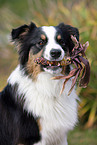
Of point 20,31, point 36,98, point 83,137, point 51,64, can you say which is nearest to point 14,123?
point 36,98

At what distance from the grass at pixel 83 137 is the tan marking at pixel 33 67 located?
2.84 m

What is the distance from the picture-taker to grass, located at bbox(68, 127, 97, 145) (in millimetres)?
5548

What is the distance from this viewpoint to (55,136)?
3357 millimetres

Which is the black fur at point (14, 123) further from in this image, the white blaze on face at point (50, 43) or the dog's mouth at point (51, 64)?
the white blaze on face at point (50, 43)

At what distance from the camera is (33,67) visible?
3.45 metres

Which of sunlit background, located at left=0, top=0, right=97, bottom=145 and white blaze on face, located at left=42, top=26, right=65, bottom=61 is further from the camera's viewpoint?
sunlit background, located at left=0, top=0, right=97, bottom=145

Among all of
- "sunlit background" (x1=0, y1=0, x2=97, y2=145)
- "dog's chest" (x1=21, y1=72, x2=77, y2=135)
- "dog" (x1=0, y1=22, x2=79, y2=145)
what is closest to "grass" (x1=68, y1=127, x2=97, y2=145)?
"sunlit background" (x1=0, y1=0, x2=97, y2=145)

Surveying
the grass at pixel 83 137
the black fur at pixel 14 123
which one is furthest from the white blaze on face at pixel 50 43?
the grass at pixel 83 137

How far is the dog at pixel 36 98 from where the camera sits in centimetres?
323

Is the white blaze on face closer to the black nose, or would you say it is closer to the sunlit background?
the black nose

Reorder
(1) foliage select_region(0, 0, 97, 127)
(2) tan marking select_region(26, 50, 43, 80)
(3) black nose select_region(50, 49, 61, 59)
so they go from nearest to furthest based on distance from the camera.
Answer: (3) black nose select_region(50, 49, 61, 59) < (2) tan marking select_region(26, 50, 43, 80) < (1) foliage select_region(0, 0, 97, 127)

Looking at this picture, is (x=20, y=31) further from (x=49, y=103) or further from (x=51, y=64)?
(x=49, y=103)

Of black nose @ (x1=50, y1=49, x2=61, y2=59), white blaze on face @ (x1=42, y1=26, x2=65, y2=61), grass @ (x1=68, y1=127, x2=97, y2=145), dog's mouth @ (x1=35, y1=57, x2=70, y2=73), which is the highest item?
white blaze on face @ (x1=42, y1=26, x2=65, y2=61)

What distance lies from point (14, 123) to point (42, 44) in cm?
123
